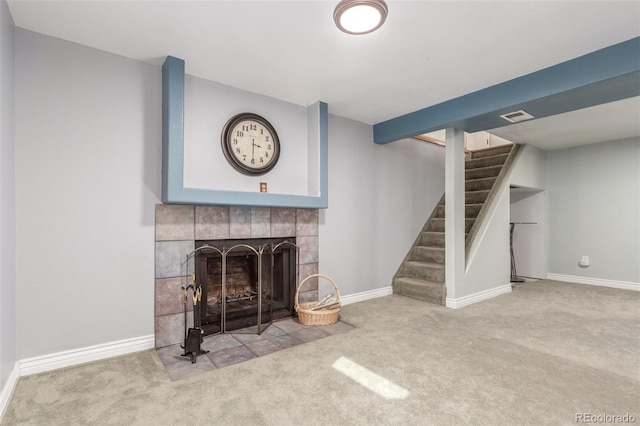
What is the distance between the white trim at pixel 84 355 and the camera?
205cm

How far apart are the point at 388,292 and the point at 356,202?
4.27 ft

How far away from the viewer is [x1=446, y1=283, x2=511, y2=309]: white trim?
3654mm

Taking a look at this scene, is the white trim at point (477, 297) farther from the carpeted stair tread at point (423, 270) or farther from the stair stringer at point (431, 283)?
the carpeted stair tread at point (423, 270)

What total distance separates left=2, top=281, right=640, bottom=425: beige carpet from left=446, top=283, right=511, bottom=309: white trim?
26.6 inches

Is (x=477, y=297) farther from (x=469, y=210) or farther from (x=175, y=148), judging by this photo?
(x=175, y=148)

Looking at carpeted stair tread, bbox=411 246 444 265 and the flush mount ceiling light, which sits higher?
the flush mount ceiling light

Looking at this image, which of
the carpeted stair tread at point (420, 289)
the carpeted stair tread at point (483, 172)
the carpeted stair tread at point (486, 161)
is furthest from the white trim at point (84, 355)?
the carpeted stair tread at point (486, 161)

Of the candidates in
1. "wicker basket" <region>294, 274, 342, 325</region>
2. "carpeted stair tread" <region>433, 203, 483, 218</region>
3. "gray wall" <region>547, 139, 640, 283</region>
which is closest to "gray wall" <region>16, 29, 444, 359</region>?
"wicker basket" <region>294, 274, 342, 325</region>

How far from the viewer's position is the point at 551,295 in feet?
14.1

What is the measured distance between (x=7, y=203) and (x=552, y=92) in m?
3.82

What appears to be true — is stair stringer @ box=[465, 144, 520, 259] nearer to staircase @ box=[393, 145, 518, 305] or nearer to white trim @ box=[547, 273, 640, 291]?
staircase @ box=[393, 145, 518, 305]

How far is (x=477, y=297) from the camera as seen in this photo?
394 centimetres

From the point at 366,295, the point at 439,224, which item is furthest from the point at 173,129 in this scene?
the point at 439,224

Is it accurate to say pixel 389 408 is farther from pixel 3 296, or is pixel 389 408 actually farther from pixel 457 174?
pixel 457 174
